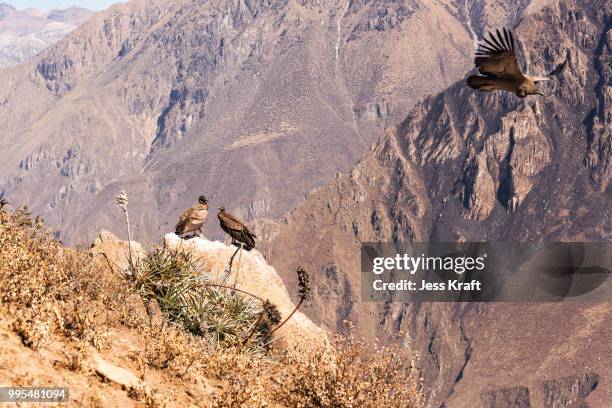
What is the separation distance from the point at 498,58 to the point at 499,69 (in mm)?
360

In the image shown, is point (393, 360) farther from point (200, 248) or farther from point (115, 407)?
point (200, 248)

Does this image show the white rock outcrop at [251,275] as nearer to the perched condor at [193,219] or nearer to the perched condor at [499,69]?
the perched condor at [193,219]

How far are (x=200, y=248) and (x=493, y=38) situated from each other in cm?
951

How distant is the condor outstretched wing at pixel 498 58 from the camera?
12.7 metres

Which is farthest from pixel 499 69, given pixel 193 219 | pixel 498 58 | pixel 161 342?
pixel 193 219

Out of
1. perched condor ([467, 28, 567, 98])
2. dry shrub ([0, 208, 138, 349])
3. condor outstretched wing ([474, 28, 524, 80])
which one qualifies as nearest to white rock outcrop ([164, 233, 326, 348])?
dry shrub ([0, 208, 138, 349])

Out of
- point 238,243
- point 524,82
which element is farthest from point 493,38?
point 238,243

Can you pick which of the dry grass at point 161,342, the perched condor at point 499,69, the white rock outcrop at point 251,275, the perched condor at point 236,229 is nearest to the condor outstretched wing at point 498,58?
the perched condor at point 499,69

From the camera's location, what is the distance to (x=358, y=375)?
1341 centimetres

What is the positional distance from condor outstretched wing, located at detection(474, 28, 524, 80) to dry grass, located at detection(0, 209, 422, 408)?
4819 millimetres

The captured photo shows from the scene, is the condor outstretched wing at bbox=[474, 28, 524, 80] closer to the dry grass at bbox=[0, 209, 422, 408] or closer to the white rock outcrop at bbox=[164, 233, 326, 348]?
the dry grass at bbox=[0, 209, 422, 408]

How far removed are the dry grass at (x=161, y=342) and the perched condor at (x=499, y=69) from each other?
4635 millimetres

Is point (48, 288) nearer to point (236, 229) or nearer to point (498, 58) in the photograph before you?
point (236, 229)

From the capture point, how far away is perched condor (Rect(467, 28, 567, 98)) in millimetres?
12742
